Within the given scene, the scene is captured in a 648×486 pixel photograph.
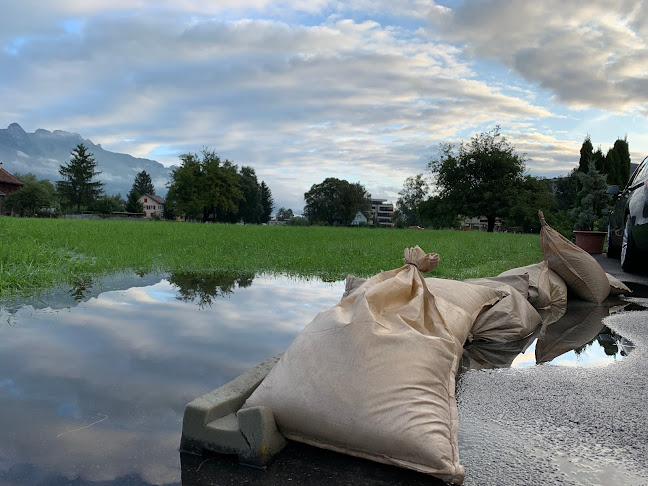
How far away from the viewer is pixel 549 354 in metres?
3.76

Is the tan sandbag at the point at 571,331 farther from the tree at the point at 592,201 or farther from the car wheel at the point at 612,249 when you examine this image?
the tree at the point at 592,201

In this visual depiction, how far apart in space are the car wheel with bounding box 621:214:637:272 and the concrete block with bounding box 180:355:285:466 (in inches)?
289

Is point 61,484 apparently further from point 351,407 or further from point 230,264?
point 230,264

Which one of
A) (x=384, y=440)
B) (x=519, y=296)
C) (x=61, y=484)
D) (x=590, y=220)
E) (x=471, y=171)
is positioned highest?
(x=471, y=171)

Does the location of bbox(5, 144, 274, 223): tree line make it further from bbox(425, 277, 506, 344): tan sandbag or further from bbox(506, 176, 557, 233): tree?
bbox(425, 277, 506, 344): tan sandbag

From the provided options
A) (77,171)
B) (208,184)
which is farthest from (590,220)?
(77,171)

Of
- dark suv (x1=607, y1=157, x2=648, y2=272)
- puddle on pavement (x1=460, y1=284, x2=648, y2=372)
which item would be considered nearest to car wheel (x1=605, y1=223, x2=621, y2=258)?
dark suv (x1=607, y1=157, x2=648, y2=272)

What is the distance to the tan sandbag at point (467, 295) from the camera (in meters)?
3.95

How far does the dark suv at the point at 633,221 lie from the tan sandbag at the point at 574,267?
65.7 inches

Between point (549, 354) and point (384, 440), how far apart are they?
2288mm

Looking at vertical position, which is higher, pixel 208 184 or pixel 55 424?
pixel 208 184

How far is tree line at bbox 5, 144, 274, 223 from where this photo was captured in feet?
189

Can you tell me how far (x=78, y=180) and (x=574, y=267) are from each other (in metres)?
83.5

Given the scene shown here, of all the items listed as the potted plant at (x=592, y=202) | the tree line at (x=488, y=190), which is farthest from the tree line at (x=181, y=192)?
the potted plant at (x=592, y=202)
